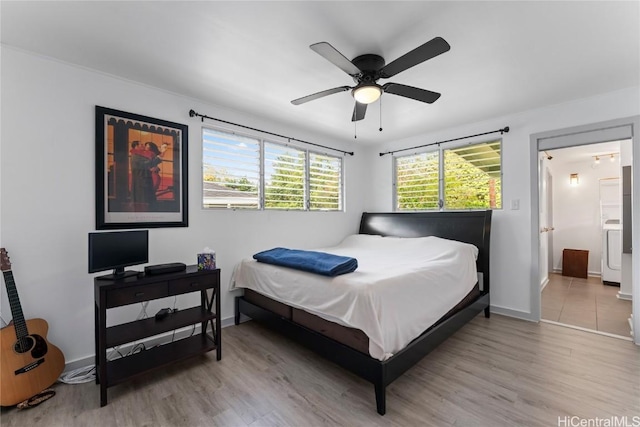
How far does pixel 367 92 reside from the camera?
2.06 metres

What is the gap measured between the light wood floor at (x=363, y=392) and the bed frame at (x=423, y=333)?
184 millimetres

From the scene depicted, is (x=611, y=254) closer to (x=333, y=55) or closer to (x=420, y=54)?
(x=420, y=54)

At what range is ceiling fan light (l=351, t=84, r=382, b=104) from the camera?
2031 mm

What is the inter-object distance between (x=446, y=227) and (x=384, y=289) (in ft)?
7.13

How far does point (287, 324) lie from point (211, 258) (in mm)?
912

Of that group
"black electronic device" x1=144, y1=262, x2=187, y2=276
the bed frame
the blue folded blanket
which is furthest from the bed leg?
"black electronic device" x1=144, y1=262, x2=187, y2=276

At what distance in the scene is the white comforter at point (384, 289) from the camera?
1817 mm

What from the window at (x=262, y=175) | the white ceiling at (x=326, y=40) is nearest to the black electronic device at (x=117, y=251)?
the window at (x=262, y=175)

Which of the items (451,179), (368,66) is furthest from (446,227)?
(368,66)

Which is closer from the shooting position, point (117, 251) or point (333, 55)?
point (333, 55)

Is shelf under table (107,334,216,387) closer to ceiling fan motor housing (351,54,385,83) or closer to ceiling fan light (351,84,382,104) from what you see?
ceiling fan light (351,84,382,104)

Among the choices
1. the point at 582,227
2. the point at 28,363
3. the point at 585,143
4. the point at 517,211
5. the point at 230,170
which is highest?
the point at 585,143

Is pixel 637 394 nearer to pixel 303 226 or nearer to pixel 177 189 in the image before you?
pixel 303 226

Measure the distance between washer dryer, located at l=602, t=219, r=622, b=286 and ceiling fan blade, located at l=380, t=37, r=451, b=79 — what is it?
5.08 m
